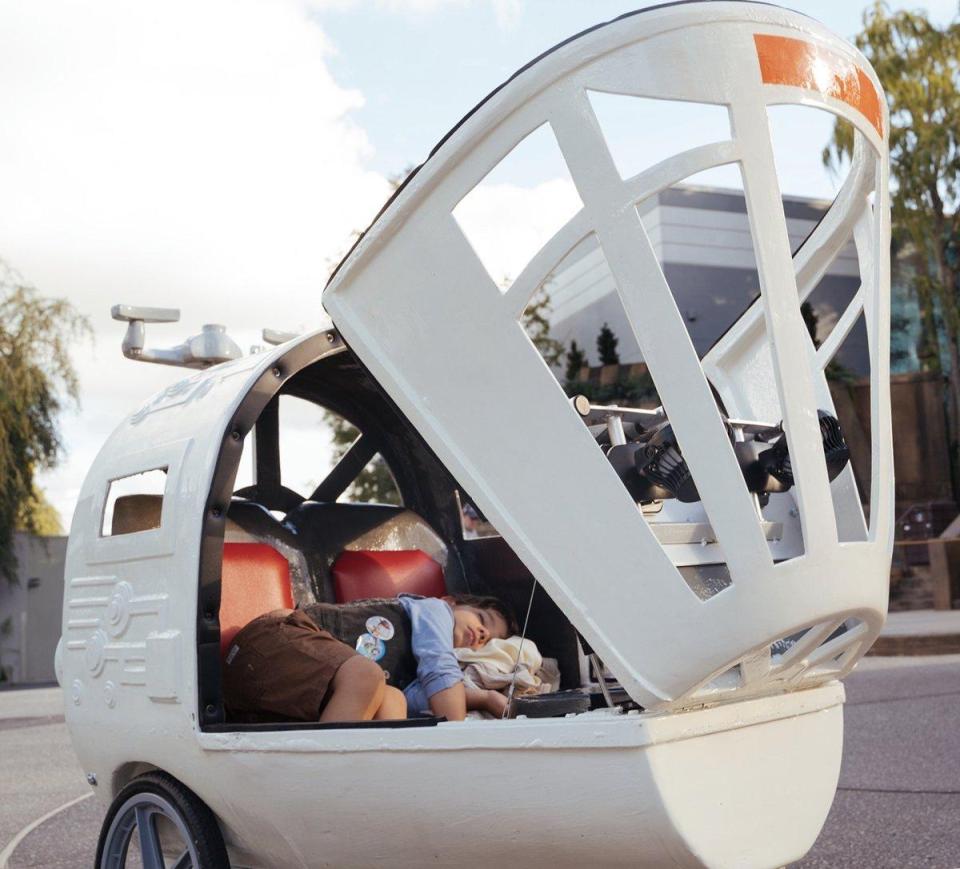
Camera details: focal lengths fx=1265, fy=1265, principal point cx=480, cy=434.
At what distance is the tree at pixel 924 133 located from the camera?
95.6 ft

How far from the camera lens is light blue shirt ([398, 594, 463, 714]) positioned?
163 inches

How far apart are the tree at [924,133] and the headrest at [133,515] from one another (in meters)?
27.4

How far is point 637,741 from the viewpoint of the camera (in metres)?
2.93

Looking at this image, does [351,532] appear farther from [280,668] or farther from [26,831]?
[26,831]

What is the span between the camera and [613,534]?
3.04 meters

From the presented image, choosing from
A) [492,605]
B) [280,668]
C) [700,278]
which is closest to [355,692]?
[280,668]

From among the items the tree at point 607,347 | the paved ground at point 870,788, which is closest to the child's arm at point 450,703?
the paved ground at point 870,788

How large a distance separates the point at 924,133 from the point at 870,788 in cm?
2516

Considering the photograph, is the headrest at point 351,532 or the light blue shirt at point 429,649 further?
the headrest at point 351,532

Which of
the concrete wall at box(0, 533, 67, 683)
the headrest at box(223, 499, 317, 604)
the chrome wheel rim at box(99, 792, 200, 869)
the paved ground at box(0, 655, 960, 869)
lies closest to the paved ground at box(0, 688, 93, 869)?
the paved ground at box(0, 655, 960, 869)

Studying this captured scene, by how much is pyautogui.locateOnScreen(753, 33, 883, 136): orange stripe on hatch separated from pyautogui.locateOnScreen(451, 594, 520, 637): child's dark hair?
→ 2.27 metres

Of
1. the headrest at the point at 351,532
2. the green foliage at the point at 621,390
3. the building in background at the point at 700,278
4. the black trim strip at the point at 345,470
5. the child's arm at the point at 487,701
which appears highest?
the building in background at the point at 700,278

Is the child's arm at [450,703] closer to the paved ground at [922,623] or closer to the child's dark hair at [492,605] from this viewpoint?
the child's dark hair at [492,605]

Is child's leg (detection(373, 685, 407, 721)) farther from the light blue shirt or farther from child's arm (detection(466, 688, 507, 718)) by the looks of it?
child's arm (detection(466, 688, 507, 718))
